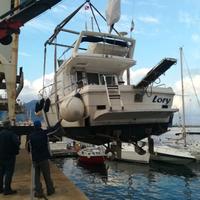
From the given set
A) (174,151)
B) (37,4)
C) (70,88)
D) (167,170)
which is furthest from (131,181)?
(37,4)

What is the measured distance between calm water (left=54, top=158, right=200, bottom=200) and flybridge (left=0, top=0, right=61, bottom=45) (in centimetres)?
1209

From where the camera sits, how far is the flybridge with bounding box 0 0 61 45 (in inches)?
441

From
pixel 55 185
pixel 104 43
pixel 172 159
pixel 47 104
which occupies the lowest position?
pixel 172 159

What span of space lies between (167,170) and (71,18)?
71.1 feet

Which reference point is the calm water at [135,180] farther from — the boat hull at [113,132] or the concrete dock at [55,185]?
the concrete dock at [55,185]

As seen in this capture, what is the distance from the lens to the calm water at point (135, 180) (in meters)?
22.1

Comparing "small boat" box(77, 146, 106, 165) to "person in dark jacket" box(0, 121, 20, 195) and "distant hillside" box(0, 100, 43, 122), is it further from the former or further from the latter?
"person in dark jacket" box(0, 121, 20, 195)

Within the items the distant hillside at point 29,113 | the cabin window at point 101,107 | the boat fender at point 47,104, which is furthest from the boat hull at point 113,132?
the distant hillside at point 29,113

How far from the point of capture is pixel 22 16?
1125cm

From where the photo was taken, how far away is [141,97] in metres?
13.2

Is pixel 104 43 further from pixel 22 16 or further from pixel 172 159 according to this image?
pixel 172 159

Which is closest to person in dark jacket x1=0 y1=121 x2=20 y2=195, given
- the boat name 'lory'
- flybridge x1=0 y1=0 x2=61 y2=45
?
flybridge x1=0 y1=0 x2=61 y2=45

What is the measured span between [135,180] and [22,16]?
18.9m

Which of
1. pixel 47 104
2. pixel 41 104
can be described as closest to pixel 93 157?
pixel 41 104
